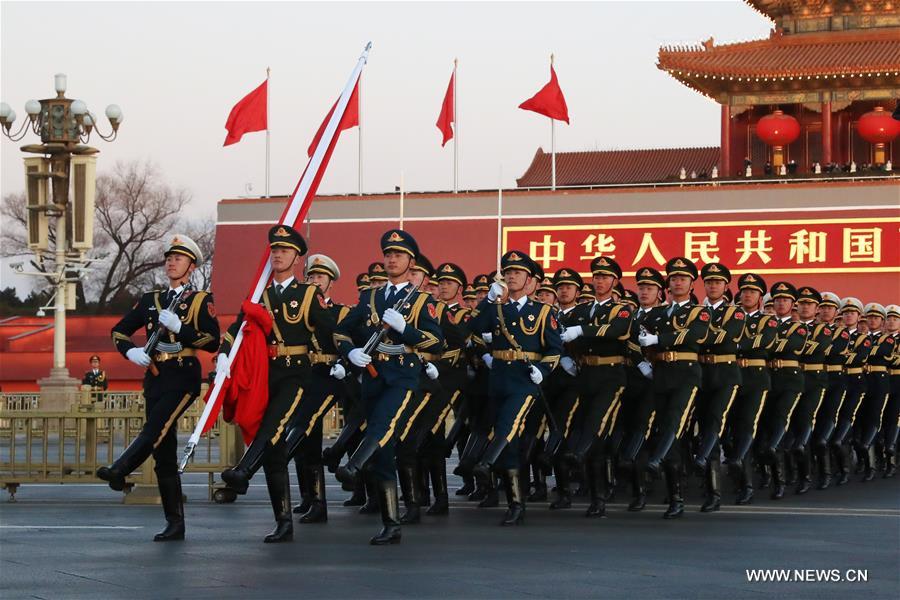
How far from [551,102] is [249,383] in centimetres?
2317

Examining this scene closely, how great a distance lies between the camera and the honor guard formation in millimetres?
8586

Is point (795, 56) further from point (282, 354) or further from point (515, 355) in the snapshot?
point (282, 354)

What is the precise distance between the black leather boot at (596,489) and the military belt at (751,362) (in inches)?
68.5

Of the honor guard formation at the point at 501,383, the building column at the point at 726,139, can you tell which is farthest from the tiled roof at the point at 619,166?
the honor guard formation at the point at 501,383

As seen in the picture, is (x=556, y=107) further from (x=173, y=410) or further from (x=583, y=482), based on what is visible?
(x=173, y=410)

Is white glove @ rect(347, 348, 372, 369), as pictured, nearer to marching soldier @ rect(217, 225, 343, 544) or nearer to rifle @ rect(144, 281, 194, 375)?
marching soldier @ rect(217, 225, 343, 544)

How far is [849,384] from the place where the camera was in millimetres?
14078

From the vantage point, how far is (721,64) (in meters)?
34.4

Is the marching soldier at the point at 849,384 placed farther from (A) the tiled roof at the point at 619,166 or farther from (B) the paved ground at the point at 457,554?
(A) the tiled roof at the point at 619,166

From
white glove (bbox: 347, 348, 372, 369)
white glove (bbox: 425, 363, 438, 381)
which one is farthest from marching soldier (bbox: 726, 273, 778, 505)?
white glove (bbox: 347, 348, 372, 369)

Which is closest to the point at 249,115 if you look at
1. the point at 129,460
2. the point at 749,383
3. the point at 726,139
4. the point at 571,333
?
the point at 726,139

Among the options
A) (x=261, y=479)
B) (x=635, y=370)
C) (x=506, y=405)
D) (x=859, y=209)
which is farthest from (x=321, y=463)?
(x=859, y=209)

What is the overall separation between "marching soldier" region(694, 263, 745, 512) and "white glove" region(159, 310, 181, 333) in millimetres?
3656

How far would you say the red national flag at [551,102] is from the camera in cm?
3088
